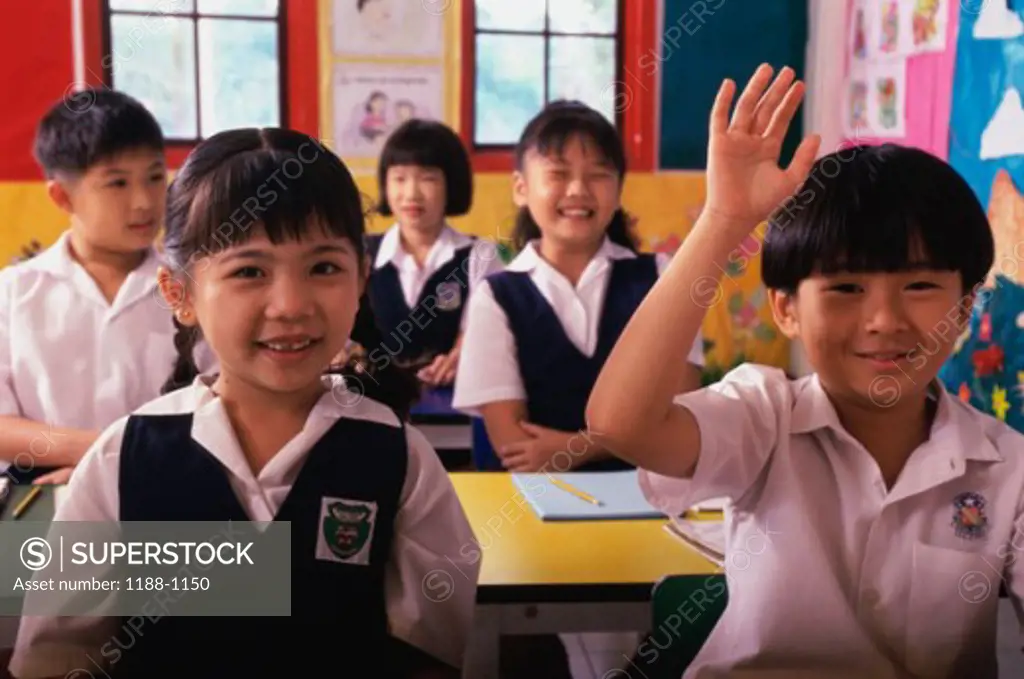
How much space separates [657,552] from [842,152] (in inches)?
21.5

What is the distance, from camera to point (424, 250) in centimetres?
326

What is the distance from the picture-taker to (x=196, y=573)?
120 cm

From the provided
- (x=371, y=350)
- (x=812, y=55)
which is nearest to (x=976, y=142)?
(x=812, y=55)

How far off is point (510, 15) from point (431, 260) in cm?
143

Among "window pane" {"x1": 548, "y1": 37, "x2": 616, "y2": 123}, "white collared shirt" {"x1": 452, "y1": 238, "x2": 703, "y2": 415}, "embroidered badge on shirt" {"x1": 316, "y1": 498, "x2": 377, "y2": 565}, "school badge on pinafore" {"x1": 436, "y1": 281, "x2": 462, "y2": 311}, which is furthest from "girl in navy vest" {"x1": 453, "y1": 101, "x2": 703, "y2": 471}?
"window pane" {"x1": 548, "y1": 37, "x2": 616, "y2": 123}

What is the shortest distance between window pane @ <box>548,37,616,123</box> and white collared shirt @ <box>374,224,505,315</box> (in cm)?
124

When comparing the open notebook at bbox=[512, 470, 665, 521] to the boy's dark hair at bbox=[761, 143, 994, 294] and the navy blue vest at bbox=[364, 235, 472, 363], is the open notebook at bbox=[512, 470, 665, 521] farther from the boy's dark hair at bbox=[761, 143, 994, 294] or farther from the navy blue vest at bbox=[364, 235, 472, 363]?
the navy blue vest at bbox=[364, 235, 472, 363]

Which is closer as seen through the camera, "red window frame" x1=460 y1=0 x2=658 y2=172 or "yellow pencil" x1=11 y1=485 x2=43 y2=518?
"yellow pencil" x1=11 y1=485 x2=43 y2=518

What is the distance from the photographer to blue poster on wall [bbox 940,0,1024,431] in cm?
242

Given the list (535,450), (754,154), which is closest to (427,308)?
(535,450)

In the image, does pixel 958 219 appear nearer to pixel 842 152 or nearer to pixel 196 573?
pixel 842 152

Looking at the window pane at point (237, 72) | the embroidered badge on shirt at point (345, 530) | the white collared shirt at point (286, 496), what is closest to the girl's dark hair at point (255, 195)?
the white collared shirt at point (286, 496)

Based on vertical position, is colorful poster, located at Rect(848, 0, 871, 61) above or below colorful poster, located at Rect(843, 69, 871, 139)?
above

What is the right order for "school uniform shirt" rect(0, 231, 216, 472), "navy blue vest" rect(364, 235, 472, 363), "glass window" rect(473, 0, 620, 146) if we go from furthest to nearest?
"glass window" rect(473, 0, 620, 146), "navy blue vest" rect(364, 235, 472, 363), "school uniform shirt" rect(0, 231, 216, 472)
